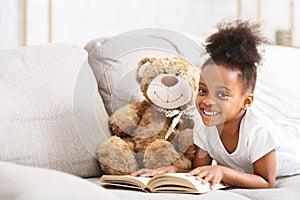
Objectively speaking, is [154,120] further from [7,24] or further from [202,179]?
[7,24]

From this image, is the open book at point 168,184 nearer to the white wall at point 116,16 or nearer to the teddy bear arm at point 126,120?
the teddy bear arm at point 126,120

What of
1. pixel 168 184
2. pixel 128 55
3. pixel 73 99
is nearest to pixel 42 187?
pixel 168 184

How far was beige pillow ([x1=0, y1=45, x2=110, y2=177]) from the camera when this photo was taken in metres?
1.63

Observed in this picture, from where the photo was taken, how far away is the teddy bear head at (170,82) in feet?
5.42

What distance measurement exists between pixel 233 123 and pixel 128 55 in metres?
0.40

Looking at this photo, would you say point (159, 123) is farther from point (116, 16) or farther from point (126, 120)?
point (116, 16)

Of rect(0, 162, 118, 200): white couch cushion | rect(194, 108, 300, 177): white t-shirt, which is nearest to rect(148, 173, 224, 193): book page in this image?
rect(194, 108, 300, 177): white t-shirt

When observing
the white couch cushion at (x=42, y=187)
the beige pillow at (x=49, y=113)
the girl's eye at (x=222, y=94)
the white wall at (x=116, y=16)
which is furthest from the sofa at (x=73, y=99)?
the white wall at (x=116, y=16)

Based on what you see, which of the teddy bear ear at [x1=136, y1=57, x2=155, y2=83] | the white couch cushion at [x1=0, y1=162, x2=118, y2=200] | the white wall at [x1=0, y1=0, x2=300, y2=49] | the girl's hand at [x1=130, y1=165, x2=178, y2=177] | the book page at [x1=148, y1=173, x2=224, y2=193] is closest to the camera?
the white couch cushion at [x1=0, y1=162, x2=118, y2=200]

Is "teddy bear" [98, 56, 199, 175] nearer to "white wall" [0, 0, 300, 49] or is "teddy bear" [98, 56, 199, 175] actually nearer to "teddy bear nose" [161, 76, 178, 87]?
"teddy bear nose" [161, 76, 178, 87]

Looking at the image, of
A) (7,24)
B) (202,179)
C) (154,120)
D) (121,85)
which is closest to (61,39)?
(7,24)

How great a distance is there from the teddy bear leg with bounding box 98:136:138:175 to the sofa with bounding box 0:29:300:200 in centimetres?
5

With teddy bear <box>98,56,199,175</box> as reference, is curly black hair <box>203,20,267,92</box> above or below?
above

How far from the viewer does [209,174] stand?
60.9 inches
